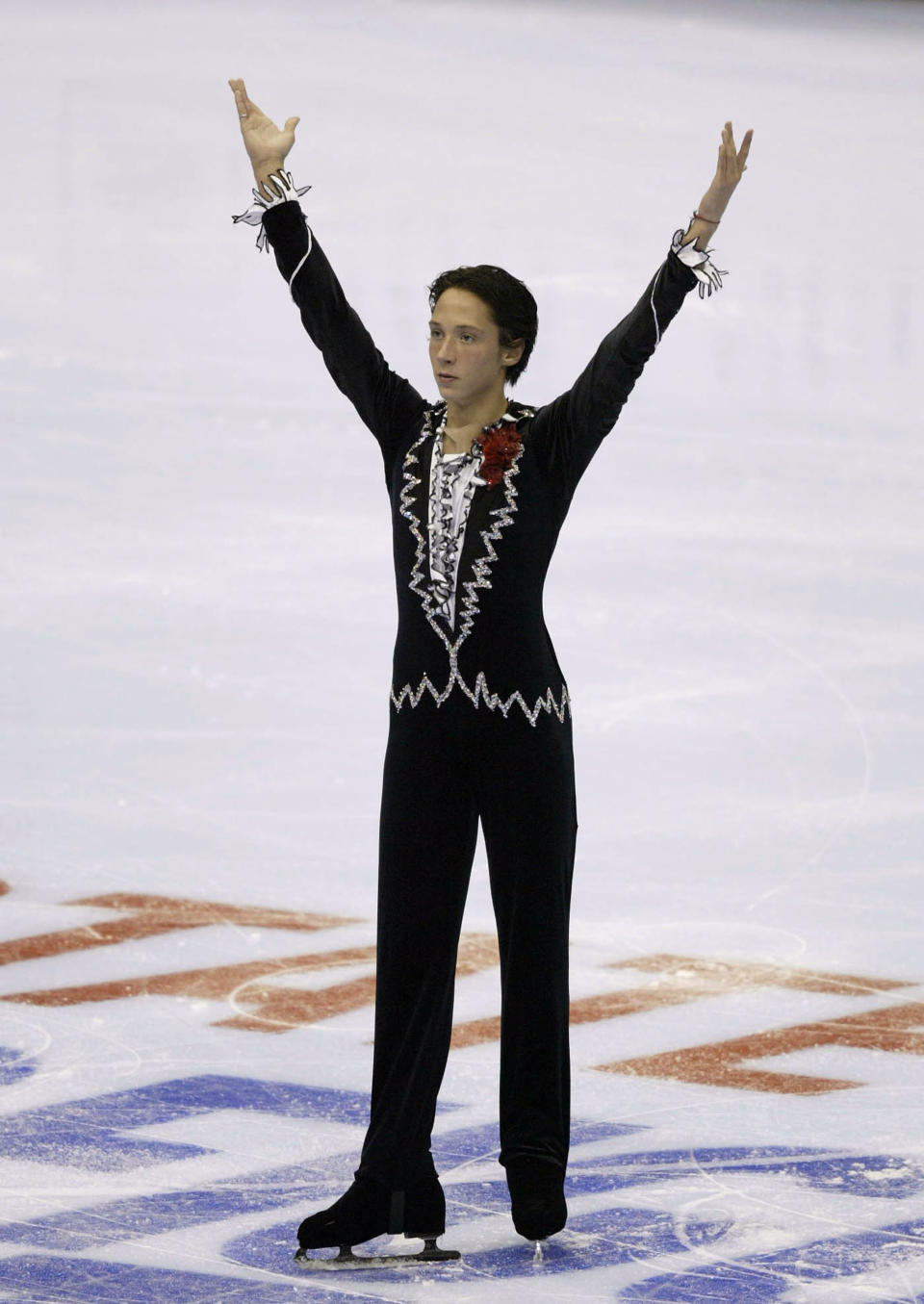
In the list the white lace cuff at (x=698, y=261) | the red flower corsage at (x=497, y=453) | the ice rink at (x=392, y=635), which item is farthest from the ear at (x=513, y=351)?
the ice rink at (x=392, y=635)

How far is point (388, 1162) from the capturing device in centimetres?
321

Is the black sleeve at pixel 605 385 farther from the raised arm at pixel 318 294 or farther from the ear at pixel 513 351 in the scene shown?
the raised arm at pixel 318 294

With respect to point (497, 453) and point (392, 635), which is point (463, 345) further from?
point (392, 635)

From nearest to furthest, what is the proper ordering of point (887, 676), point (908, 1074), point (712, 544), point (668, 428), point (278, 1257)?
1. point (278, 1257)
2. point (908, 1074)
3. point (887, 676)
4. point (712, 544)
5. point (668, 428)

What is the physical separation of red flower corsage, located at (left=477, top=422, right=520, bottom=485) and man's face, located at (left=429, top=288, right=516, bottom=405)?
72 mm

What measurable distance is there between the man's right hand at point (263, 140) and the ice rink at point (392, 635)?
155 cm

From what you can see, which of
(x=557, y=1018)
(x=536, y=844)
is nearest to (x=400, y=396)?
(x=536, y=844)

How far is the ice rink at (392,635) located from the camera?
11.7 ft

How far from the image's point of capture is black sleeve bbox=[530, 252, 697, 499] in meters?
3.13

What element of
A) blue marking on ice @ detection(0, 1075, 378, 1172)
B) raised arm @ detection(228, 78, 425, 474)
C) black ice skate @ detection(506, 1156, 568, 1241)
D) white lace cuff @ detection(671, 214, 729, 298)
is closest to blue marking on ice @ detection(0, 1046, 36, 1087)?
blue marking on ice @ detection(0, 1075, 378, 1172)

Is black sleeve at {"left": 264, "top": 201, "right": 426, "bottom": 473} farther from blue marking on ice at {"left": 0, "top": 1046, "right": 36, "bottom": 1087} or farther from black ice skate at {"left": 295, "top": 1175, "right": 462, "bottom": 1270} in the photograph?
blue marking on ice at {"left": 0, "top": 1046, "right": 36, "bottom": 1087}

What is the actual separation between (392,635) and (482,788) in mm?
3309

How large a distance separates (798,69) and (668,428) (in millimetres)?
2067

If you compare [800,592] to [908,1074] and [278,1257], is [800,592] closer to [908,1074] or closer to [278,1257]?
[908,1074]
